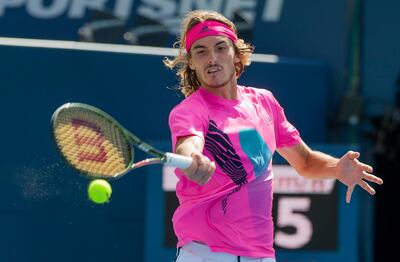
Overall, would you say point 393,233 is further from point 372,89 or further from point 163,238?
point 163,238

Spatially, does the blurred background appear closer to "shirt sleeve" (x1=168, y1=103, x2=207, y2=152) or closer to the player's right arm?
"shirt sleeve" (x1=168, y1=103, x2=207, y2=152)

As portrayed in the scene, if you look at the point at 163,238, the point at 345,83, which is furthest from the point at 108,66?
the point at 345,83

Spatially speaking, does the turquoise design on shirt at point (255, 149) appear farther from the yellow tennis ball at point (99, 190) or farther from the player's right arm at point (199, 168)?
the yellow tennis ball at point (99, 190)

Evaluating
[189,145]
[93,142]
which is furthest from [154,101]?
[189,145]

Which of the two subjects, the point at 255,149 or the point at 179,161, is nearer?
the point at 179,161

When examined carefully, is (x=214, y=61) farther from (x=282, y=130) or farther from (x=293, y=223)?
(x=293, y=223)

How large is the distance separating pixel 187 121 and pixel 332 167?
89 cm

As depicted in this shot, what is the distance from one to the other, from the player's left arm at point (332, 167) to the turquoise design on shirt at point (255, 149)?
412 millimetres

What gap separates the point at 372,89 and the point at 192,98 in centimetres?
297

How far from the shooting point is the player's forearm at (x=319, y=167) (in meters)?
4.28

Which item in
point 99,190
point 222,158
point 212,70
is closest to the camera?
point 99,190

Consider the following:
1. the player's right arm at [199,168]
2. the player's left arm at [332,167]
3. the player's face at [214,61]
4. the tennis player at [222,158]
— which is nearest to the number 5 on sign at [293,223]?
the player's left arm at [332,167]

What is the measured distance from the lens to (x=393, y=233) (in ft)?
22.4

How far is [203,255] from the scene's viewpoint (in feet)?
12.6
